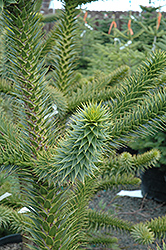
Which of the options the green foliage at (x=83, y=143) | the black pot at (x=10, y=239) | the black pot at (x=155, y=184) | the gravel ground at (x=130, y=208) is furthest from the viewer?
the black pot at (x=155, y=184)

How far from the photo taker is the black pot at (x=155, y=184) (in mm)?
2686

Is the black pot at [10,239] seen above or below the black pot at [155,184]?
below

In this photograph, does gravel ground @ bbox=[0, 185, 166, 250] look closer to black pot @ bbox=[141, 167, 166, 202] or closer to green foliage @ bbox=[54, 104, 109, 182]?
black pot @ bbox=[141, 167, 166, 202]

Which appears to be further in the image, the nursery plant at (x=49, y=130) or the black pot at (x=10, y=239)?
the black pot at (x=10, y=239)

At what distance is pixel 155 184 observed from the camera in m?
2.73

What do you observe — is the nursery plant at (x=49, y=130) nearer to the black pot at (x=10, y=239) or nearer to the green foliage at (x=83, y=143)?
the green foliage at (x=83, y=143)

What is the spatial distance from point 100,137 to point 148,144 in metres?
1.98

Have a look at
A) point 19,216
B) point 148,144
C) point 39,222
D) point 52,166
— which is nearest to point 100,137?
point 52,166

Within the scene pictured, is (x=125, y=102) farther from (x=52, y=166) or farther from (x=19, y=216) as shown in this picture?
(x=19, y=216)

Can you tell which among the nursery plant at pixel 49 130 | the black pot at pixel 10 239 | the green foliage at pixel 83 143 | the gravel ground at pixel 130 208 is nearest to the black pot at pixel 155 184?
the gravel ground at pixel 130 208

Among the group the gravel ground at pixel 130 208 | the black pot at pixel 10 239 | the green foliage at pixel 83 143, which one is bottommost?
the gravel ground at pixel 130 208

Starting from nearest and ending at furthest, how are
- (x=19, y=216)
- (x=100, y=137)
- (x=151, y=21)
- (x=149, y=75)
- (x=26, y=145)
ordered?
(x=100, y=137), (x=26, y=145), (x=149, y=75), (x=19, y=216), (x=151, y=21)

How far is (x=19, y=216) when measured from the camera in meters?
1.21

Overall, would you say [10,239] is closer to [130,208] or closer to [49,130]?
[49,130]
